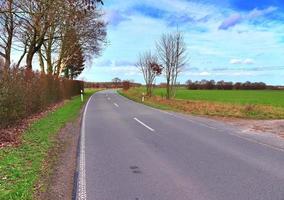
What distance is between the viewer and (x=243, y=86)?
133625mm

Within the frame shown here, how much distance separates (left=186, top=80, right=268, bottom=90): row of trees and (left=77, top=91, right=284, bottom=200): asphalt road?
119700 mm

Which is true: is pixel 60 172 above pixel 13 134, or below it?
above

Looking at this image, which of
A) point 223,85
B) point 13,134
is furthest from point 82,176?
point 223,85

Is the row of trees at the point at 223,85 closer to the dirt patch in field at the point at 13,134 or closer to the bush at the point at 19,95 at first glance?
the bush at the point at 19,95

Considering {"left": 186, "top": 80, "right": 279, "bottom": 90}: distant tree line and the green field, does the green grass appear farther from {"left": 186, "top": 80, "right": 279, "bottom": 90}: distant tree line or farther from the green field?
{"left": 186, "top": 80, "right": 279, "bottom": 90}: distant tree line

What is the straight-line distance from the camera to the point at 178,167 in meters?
9.00

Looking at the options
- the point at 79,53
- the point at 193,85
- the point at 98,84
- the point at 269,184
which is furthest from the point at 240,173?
the point at 98,84

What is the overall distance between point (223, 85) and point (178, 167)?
421 feet

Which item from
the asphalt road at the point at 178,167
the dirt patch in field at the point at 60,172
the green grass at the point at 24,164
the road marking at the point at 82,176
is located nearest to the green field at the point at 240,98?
the asphalt road at the point at 178,167

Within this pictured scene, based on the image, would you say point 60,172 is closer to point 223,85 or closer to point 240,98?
point 240,98

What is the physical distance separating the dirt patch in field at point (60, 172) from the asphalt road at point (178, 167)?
0.24m

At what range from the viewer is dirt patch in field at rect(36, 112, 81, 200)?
710cm

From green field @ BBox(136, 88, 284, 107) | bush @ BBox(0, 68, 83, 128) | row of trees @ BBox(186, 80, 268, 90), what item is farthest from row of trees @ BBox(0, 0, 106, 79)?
row of trees @ BBox(186, 80, 268, 90)

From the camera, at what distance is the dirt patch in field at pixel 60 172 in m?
7.10
